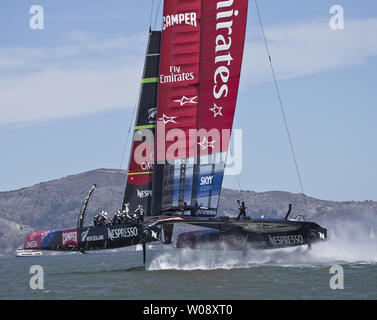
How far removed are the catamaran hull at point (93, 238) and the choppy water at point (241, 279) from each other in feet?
3.27

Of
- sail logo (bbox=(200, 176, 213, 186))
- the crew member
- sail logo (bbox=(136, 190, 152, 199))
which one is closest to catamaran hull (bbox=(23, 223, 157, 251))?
the crew member

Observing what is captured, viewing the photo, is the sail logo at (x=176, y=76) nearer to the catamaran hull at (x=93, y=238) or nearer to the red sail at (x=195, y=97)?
the red sail at (x=195, y=97)

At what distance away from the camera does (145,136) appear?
26.0m

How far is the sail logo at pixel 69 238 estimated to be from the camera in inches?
814

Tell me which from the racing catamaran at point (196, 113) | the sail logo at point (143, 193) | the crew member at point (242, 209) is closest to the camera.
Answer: the crew member at point (242, 209)

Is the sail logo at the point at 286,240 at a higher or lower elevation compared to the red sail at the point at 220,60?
lower

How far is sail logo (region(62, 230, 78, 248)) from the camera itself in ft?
67.9

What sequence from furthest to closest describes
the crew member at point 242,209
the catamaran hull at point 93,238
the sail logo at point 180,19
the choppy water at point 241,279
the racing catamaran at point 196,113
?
the sail logo at point 180,19 < the racing catamaran at point 196,113 < the crew member at point 242,209 < the catamaran hull at point 93,238 < the choppy water at point 241,279

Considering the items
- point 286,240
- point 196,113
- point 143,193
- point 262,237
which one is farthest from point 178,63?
point 286,240

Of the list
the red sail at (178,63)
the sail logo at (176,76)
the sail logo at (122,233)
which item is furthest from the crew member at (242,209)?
the sail logo at (176,76)

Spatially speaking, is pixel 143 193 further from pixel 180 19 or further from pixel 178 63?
pixel 180 19

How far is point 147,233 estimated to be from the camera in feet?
64.4

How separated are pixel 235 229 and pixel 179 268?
2.05m

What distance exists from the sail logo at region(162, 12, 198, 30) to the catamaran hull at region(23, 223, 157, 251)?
20.4 ft
